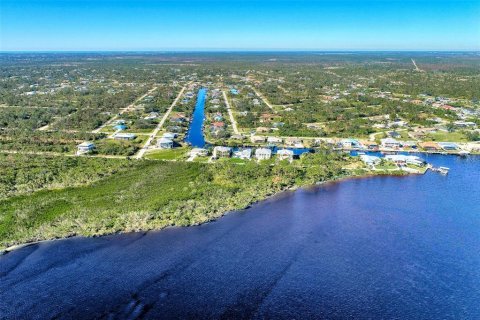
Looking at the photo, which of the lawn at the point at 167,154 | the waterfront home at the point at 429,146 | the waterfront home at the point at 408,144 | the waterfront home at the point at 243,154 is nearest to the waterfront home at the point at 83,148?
the lawn at the point at 167,154

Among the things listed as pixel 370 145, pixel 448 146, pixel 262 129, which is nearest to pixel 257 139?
pixel 262 129

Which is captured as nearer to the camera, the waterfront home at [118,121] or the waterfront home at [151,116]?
the waterfront home at [118,121]

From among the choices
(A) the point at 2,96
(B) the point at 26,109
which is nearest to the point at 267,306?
(B) the point at 26,109

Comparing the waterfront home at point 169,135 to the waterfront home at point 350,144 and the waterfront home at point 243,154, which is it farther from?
the waterfront home at point 350,144

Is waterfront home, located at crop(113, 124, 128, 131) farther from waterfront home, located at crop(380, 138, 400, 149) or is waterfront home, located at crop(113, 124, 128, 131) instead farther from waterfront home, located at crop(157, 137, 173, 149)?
waterfront home, located at crop(380, 138, 400, 149)

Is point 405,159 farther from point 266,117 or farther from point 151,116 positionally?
→ point 151,116

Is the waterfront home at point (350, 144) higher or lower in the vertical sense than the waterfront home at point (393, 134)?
lower

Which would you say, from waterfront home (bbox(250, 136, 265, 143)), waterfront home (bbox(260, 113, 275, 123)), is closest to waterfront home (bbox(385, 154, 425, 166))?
waterfront home (bbox(250, 136, 265, 143))
